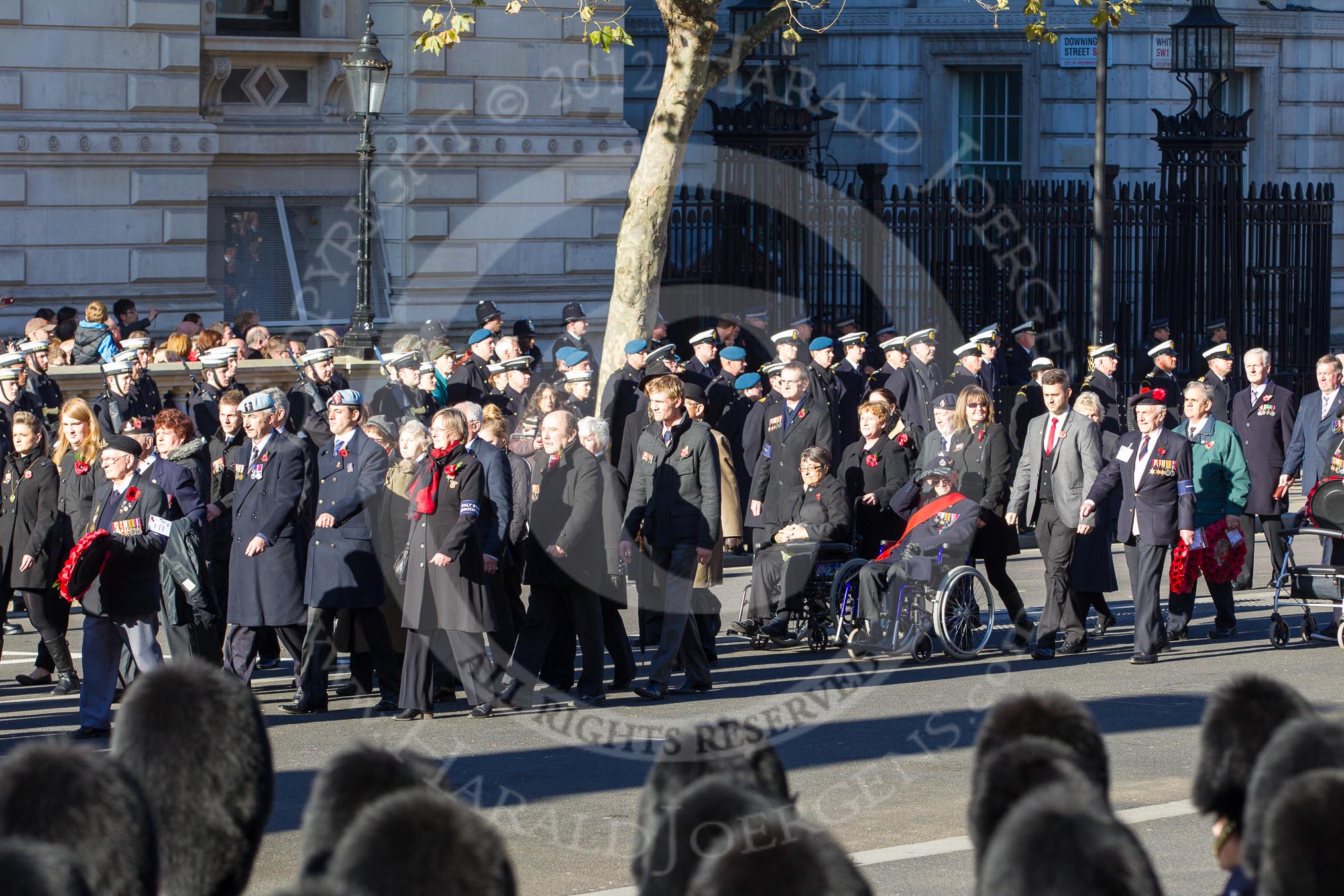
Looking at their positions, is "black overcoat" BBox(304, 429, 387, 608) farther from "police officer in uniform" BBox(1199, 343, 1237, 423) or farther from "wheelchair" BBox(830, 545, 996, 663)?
"police officer in uniform" BBox(1199, 343, 1237, 423)

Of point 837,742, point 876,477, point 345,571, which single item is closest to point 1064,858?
point 837,742

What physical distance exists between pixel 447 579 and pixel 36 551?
8.35ft

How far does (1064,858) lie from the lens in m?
4.10

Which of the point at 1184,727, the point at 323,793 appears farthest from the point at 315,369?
the point at 323,793

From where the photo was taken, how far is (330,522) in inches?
431

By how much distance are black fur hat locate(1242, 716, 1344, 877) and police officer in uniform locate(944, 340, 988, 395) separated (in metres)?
13.3

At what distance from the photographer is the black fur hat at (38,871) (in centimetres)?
365

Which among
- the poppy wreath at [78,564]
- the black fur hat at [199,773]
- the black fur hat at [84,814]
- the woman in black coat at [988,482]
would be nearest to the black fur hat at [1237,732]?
the black fur hat at [199,773]

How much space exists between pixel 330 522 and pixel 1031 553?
8.29 meters

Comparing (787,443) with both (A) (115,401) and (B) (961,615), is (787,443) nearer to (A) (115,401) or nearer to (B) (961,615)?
(B) (961,615)

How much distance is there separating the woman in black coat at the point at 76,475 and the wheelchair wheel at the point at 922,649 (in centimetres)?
507

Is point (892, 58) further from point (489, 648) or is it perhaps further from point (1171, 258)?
point (489, 648)

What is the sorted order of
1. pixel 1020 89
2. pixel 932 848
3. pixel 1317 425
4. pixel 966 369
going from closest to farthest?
pixel 932 848
pixel 1317 425
pixel 966 369
pixel 1020 89

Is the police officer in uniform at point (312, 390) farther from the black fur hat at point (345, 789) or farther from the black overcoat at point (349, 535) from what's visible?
the black fur hat at point (345, 789)
